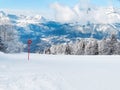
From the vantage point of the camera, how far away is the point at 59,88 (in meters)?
11.4

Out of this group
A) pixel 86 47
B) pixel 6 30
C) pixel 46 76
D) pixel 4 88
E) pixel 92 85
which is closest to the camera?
pixel 4 88

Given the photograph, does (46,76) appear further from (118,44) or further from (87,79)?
(118,44)

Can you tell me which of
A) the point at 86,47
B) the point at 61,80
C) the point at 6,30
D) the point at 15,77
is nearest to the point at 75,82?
the point at 61,80

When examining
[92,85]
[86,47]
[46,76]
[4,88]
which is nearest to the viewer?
[4,88]

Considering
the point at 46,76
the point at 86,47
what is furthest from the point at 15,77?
the point at 86,47

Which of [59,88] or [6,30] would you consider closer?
[59,88]

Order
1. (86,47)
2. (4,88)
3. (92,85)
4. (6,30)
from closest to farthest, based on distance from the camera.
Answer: (4,88) < (92,85) < (6,30) < (86,47)

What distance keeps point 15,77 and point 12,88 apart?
6.74 feet

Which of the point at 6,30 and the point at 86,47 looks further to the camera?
the point at 86,47

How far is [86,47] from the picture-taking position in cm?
8138

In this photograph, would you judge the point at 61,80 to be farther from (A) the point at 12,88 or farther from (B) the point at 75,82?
(A) the point at 12,88

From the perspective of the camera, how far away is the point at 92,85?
12.5m

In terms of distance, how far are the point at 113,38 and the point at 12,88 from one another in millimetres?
65068

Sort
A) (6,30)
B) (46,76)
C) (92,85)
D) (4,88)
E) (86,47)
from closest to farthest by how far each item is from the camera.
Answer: (4,88)
(92,85)
(46,76)
(6,30)
(86,47)
